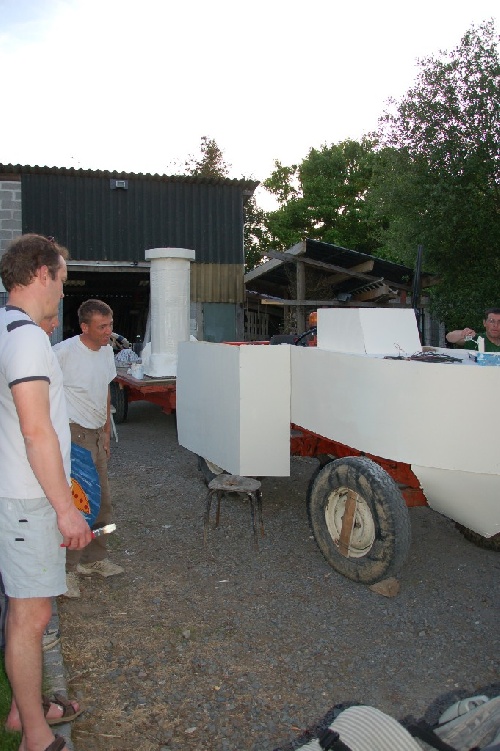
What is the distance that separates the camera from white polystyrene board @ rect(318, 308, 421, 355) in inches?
183

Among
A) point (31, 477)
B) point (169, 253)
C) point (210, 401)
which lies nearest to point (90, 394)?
point (210, 401)

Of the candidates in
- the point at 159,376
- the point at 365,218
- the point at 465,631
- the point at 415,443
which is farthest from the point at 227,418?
the point at 365,218

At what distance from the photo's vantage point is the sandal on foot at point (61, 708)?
2.78 metres

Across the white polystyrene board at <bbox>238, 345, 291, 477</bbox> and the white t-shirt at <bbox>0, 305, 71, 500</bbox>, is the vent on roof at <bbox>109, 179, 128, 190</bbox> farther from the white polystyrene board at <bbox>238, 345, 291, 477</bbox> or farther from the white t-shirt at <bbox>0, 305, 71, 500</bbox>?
the white t-shirt at <bbox>0, 305, 71, 500</bbox>

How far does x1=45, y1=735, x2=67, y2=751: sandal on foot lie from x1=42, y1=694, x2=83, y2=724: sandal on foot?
315 millimetres

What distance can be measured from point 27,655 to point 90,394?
2206mm

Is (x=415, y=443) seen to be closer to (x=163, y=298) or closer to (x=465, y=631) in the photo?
(x=465, y=631)

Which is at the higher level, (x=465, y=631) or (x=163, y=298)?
(x=163, y=298)

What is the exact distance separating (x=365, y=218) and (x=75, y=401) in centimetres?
3267

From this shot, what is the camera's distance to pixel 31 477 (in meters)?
2.33

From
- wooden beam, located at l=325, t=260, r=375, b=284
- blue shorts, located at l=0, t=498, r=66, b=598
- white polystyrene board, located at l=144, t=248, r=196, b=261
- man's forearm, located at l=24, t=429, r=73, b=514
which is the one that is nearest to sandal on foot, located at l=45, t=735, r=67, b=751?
blue shorts, located at l=0, t=498, r=66, b=598

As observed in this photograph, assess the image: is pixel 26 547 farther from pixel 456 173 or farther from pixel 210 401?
pixel 456 173

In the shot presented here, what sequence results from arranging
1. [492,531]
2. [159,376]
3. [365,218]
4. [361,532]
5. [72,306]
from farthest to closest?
[365,218], [72,306], [159,376], [361,532], [492,531]

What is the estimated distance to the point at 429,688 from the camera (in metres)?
3.23
